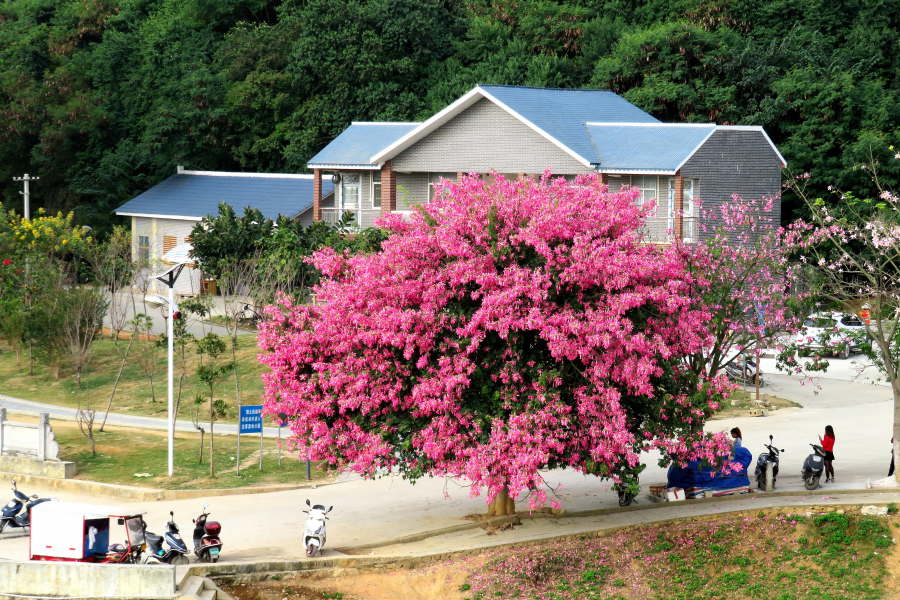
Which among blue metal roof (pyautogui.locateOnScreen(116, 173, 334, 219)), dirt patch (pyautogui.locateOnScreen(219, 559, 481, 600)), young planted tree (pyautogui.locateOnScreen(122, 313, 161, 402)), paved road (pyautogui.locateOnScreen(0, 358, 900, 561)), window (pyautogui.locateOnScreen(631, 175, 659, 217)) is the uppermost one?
blue metal roof (pyautogui.locateOnScreen(116, 173, 334, 219))

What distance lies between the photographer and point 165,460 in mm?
22109

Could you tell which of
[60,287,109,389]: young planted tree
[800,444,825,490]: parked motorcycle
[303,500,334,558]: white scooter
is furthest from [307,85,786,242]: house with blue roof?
[303,500,334,558]: white scooter

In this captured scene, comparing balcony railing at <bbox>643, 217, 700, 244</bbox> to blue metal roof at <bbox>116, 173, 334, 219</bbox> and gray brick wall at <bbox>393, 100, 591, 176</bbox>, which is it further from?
blue metal roof at <bbox>116, 173, 334, 219</bbox>

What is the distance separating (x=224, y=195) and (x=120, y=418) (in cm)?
2016

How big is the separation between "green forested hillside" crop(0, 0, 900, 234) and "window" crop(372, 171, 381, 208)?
13.3m

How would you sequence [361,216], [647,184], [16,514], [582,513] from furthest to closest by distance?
[361,216]
[647,184]
[582,513]
[16,514]

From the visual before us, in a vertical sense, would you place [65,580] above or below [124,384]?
below

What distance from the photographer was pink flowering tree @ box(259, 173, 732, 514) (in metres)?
14.9

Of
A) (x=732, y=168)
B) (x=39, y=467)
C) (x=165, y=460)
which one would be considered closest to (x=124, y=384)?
(x=165, y=460)

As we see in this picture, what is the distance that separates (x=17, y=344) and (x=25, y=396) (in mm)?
4355

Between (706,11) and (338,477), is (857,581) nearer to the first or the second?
(338,477)

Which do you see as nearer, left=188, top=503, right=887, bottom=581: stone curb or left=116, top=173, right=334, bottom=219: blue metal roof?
left=188, top=503, right=887, bottom=581: stone curb

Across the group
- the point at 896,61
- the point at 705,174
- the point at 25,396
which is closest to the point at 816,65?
the point at 896,61

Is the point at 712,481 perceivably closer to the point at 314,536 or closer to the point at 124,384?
the point at 314,536
